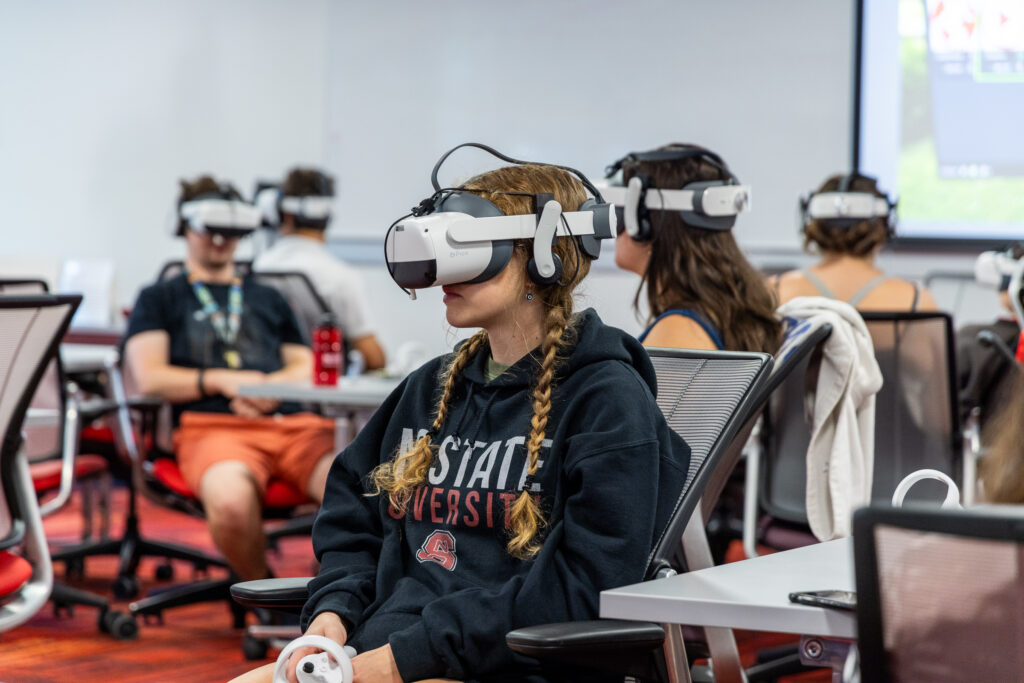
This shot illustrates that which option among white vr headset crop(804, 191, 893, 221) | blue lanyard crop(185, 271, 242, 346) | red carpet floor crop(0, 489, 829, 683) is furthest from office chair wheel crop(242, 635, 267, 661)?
white vr headset crop(804, 191, 893, 221)

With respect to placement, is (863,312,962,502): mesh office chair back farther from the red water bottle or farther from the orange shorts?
the orange shorts

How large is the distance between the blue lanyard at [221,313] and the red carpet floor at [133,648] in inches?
35.2

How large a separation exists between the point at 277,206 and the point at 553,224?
3.44 meters

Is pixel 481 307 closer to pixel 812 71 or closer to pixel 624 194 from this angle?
pixel 624 194

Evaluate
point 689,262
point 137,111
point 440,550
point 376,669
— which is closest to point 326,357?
point 689,262

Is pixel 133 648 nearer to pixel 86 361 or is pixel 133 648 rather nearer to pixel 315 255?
pixel 86 361

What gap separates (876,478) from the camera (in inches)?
115

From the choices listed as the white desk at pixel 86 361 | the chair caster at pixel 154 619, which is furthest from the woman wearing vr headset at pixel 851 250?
the white desk at pixel 86 361

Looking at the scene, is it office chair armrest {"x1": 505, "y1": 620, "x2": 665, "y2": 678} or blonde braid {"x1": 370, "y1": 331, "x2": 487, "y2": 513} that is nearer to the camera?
office chair armrest {"x1": 505, "y1": 620, "x2": 665, "y2": 678}

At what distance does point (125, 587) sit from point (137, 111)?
12.5 feet

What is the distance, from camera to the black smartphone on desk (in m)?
1.25

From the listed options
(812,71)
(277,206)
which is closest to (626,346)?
(277,206)

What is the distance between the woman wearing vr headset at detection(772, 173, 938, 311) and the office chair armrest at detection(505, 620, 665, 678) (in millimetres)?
2222

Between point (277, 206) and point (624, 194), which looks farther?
point (277, 206)
